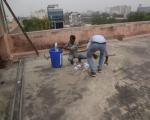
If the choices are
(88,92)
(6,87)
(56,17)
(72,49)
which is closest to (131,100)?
(88,92)

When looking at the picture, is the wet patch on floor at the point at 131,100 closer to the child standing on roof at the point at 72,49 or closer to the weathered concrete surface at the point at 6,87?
the child standing on roof at the point at 72,49

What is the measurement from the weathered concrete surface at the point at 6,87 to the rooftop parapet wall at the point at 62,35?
101cm

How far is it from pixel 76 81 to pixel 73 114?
129 centimetres

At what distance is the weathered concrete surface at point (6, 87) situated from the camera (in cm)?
330

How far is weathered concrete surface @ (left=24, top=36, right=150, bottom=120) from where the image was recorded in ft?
10.3

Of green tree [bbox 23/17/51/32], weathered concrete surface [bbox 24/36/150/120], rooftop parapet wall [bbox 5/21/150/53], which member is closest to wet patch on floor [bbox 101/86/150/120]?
weathered concrete surface [bbox 24/36/150/120]

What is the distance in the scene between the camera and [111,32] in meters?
7.77

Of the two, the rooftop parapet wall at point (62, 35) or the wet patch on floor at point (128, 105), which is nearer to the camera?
the wet patch on floor at point (128, 105)

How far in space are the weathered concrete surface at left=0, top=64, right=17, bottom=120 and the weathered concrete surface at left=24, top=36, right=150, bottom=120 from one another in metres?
0.32

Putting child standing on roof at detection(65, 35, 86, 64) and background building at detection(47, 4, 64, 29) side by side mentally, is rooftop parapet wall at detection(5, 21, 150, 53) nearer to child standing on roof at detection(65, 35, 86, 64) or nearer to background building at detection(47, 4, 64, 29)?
child standing on roof at detection(65, 35, 86, 64)

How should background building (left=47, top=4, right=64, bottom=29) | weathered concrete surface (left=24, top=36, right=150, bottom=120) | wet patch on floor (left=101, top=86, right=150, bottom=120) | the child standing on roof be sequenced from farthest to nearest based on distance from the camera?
1. background building (left=47, top=4, right=64, bottom=29)
2. the child standing on roof
3. weathered concrete surface (left=24, top=36, right=150, bottom=120)
4. wet patch on floor (left=101, top=86, right=150, bottom=120)

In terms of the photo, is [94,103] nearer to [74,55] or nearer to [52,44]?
[74,55]

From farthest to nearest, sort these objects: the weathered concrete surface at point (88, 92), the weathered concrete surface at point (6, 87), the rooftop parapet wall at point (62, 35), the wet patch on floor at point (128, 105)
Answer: the rooftop parapet wall at point (62, 35)
the weathered concrete surface at point (6, 87)
the weathered concrete surface at point (88, 92)
the wet patch on floor at point (128, 105)

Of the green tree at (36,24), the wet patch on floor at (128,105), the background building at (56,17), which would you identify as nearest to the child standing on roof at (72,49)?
the wet patch on floor at (128,105)
